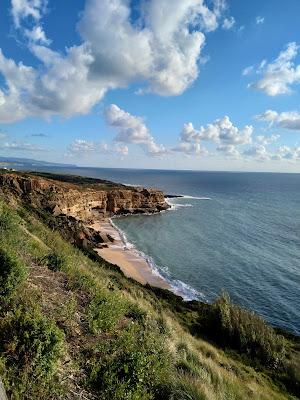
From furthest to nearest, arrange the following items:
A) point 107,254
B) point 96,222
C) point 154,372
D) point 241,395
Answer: point 96,222
point 107,254
point 241,395
point 154,372

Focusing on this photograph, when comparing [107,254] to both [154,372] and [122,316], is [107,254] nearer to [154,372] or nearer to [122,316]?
[122,316]

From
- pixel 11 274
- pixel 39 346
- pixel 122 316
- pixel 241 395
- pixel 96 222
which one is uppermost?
pixel 11 274

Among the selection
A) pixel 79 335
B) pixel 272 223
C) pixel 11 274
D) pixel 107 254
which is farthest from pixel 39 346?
pixel 272 223

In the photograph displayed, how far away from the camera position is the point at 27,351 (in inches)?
239

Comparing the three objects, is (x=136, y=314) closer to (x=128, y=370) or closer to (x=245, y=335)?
(x=128, y=370)

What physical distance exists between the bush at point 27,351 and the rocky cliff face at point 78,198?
130ft

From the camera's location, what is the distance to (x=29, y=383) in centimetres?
547

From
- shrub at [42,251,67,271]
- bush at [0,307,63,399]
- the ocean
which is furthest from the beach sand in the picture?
bush at [0,307,63,399]

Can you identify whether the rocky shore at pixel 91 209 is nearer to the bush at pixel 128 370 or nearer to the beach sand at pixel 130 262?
the beach sand at pixel 130 262

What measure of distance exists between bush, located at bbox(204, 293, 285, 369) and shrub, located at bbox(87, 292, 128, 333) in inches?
347

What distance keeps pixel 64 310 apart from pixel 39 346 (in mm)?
2136

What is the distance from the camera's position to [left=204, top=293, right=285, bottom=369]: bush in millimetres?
16078

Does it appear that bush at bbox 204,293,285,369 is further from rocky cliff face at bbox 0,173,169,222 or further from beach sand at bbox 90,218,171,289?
rocky cliff face at bbox 0,173,169,222

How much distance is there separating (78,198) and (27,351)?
64.5 metres
